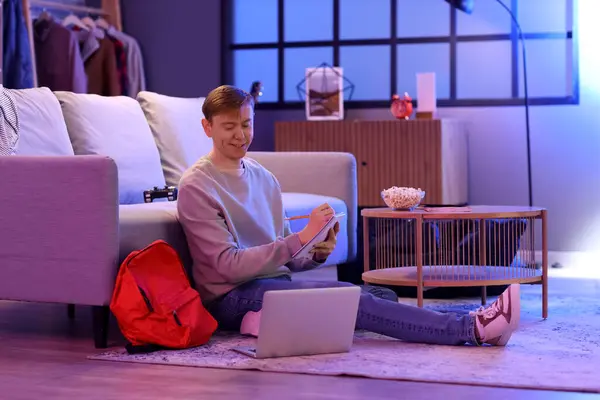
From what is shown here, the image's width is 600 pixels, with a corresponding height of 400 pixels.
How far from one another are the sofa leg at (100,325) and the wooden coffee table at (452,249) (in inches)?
37.4

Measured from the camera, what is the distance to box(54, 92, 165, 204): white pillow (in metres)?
3.84

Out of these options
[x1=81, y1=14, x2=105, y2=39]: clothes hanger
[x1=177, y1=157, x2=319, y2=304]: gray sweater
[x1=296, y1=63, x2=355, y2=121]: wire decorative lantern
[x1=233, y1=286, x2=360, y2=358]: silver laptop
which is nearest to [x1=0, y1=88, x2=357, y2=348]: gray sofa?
[x1=177, y1=157, x2=319, y2=304]: gray sweater

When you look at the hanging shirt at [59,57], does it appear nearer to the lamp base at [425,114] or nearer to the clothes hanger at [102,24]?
the clothes hanger at [102,24]

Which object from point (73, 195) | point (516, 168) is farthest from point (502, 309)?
point (516, 168)

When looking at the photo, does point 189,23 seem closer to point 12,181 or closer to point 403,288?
point 403,288

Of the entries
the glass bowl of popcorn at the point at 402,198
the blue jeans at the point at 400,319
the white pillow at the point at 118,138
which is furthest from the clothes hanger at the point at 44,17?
the blue jeans at the point at 400,319

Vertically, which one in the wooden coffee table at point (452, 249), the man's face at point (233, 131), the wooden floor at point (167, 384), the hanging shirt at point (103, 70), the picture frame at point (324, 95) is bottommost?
the wooden floor at point (167, 384)

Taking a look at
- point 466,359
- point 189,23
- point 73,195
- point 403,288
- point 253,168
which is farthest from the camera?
point 189,23

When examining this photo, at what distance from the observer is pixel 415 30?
5.89 meters

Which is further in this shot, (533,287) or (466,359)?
(533,287)

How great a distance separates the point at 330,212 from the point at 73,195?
2.55 feet

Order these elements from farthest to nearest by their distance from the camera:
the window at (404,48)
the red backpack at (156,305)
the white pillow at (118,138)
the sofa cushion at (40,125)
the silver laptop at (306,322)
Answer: the window at (404,48) < the white pillow at (118,138) < the sofa cushion at (40,125) < the red backpack at (156,305) < the silver laptop at (306,322)

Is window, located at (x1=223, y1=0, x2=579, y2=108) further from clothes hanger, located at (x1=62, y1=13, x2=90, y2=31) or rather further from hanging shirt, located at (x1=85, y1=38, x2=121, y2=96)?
clothes hanger, located at (x1=62, y1=13, x2=90, y2=31)

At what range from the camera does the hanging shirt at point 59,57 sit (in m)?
5.70
